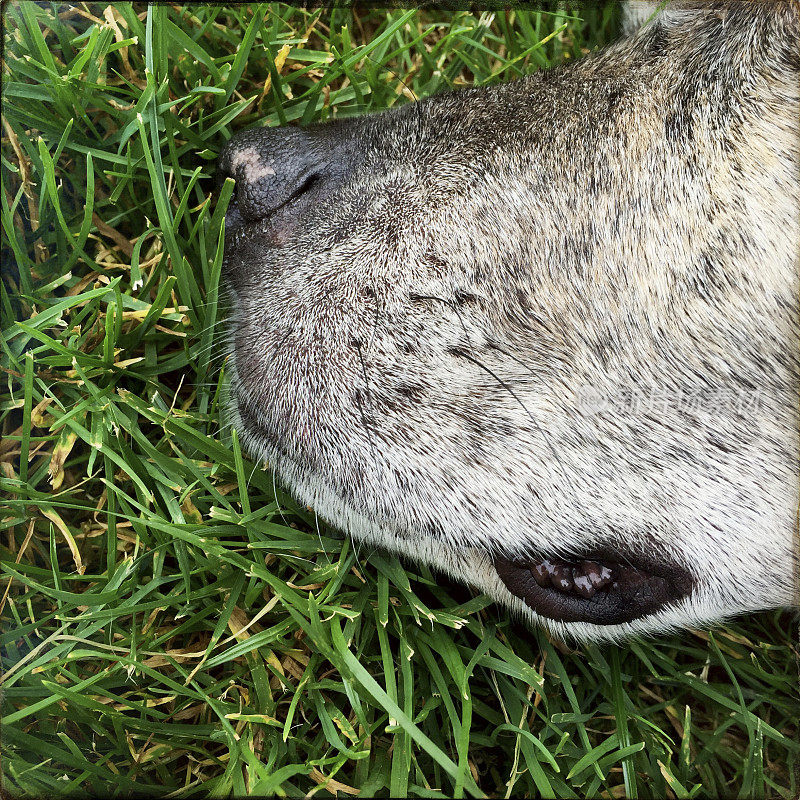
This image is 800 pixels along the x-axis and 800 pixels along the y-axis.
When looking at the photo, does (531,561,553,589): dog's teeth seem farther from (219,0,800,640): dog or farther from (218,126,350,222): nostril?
(218,126,350,222): nostril

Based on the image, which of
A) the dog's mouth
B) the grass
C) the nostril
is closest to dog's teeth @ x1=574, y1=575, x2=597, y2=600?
the dog's mouth

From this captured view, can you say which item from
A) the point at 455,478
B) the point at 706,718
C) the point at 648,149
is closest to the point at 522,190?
the point at 648,149

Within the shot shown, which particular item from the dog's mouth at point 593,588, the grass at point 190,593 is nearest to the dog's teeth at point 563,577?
the dog's mouth at point 593,588

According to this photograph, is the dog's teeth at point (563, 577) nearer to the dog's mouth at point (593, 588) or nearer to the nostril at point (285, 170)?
the dog's mouth at point (593, 588)

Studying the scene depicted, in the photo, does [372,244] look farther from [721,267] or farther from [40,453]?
[40,453]

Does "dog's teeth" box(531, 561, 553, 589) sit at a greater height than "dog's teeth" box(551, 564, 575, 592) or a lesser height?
greater

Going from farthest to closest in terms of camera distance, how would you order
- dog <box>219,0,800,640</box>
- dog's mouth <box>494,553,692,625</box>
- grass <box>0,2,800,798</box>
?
grass <box>0,2,800,798</box> < dog's mouth <box>494,553,692,625</box> < dog <box>219,0,800,640</box>

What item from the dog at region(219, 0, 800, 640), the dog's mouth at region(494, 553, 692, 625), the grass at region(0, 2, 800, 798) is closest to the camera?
the dog at region(219, 0, 800, 640)
